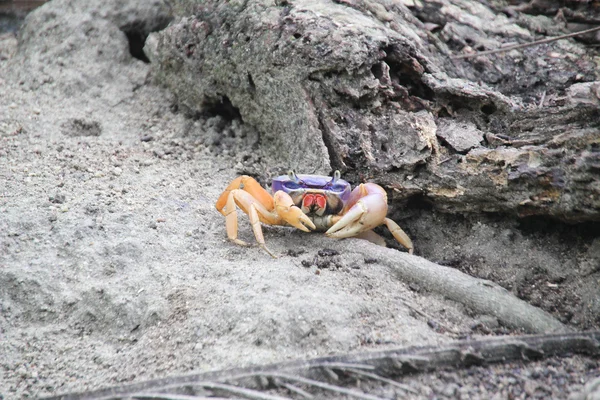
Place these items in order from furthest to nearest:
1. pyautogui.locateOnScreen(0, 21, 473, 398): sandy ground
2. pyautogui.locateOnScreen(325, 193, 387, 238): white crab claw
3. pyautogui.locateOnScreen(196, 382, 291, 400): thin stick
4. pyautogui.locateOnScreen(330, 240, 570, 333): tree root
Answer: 1. pyautogui.locateOnScreen(325, 193, 387, 238): white crab claw
2. pyautogui.locateOnScreen(330, 240, 570, 333): tree root
3. pyautogui.locateOnScreen(0, 21, 473, 398): sandy ground
4. pyautogui.locateOnScreen(196, 382, 291, 400): thin stick

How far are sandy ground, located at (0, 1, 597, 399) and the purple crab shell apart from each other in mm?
291

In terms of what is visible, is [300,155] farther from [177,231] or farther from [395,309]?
[395,309]

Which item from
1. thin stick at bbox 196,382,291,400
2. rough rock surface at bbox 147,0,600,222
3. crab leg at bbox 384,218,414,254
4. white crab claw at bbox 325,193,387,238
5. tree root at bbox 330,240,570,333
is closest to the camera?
thin stick at bbox 196,382,291,400

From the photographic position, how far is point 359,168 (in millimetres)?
3887

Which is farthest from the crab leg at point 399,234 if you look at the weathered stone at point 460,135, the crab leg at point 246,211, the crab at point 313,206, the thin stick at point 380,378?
the thin stick at point 380,378

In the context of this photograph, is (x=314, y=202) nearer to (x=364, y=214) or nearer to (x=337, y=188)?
(x=337, y=188)

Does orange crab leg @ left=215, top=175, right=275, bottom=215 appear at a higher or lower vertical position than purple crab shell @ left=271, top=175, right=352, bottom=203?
lower

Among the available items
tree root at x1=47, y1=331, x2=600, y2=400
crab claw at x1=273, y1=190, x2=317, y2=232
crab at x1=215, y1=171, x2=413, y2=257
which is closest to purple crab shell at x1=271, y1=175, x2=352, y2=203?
crab at x1=215, y1=171, x2=413, y2=257

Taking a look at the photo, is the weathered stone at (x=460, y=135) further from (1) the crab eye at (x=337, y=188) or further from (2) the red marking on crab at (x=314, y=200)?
(2) the red marking on crab at (x=314, y=200)

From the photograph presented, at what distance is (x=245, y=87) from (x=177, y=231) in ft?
4.11

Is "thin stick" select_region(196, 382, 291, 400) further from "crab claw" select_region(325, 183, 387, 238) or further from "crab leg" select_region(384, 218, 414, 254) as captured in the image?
"crab leg" select_region(384, 218, 414, 254)

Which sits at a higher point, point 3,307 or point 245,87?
point 245,87

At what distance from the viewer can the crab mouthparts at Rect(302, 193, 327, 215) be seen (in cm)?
365

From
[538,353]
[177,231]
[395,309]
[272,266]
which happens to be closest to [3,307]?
[177,231]
